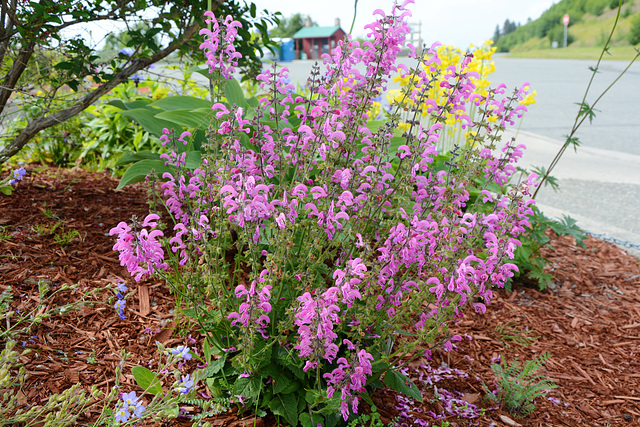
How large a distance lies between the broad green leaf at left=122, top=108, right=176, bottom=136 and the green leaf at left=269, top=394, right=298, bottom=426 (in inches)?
77.6

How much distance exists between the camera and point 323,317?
1.54 meters

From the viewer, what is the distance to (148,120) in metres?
3.30

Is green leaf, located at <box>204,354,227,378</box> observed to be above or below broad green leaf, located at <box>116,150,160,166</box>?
below

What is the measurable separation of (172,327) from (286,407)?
894 millimetres

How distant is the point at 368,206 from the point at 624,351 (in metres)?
2.21

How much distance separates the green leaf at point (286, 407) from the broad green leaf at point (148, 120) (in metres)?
1.97

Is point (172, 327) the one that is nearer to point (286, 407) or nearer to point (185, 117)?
point (286, 407)

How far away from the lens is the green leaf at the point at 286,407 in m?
1.96

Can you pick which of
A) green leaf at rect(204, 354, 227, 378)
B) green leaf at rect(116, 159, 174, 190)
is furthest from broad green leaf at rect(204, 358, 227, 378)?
green leaf at rect(116, 159, 174, 190)

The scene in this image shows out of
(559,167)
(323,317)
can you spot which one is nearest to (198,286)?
(323,317)

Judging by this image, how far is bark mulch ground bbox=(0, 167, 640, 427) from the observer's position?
2318mm

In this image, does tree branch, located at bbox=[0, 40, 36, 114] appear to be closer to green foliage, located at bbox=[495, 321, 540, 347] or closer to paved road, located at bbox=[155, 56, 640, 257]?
green foliage, located at bbox=[495, 321, 540, 347]

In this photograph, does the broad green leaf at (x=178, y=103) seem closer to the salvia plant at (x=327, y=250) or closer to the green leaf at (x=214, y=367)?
the salvia plant at (x=327, y=250)

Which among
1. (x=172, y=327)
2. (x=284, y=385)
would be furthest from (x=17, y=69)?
(x=284, y=385)
